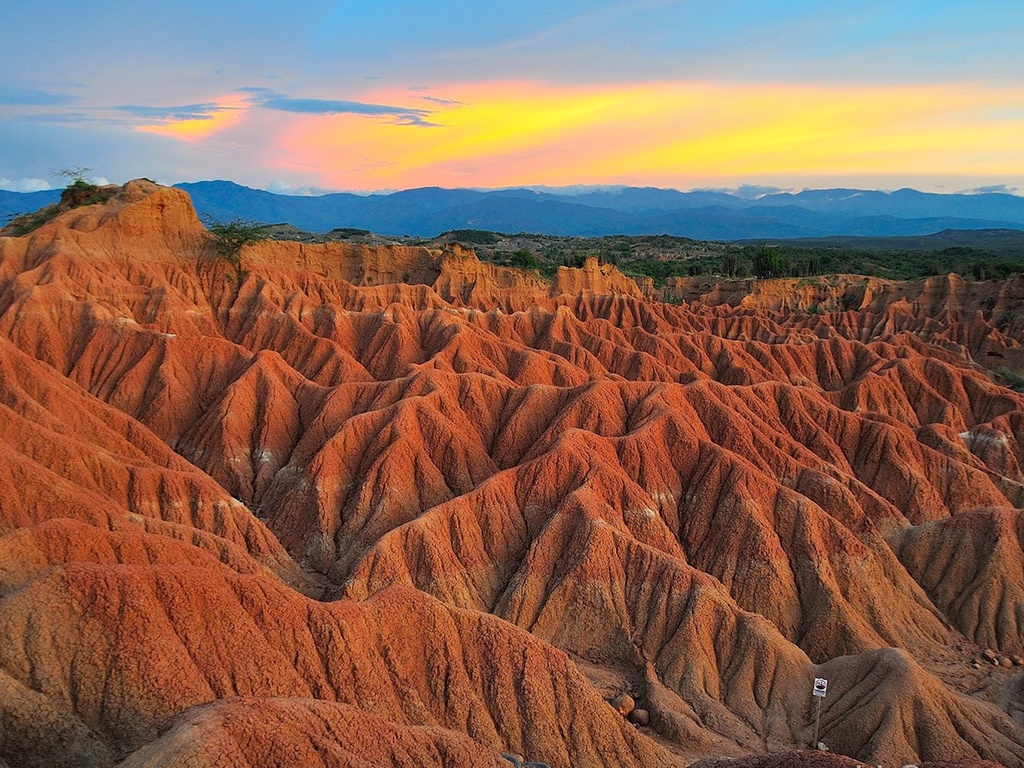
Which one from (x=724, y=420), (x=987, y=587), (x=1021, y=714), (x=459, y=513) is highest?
(x=724, y=420)

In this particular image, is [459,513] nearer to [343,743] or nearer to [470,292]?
[343,743]

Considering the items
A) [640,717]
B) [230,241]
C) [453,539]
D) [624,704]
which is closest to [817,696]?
[640,717]

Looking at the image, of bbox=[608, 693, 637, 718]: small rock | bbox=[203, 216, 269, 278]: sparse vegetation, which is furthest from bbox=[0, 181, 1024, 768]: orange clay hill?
bbox=[203, 216, 269, 278]: sparse vegetation

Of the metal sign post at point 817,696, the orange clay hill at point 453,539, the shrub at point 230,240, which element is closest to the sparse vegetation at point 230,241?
the shrub at point 230,240

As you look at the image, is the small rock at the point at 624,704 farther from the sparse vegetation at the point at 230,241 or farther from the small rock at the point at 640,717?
the sparse vegetation at the point at 230,241

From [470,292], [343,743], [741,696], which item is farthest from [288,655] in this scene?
[470,292]

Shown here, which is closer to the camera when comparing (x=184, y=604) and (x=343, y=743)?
(x=343, y=743)

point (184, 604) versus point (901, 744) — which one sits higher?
point (184, 604)
